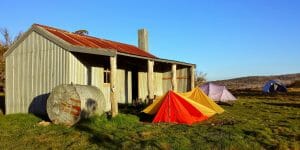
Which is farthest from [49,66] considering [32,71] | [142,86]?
[142,86]

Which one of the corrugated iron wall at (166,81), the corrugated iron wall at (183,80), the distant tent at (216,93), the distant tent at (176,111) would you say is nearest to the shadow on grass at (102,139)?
the distant tent at (176,111)

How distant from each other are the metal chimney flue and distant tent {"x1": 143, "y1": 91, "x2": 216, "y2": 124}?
34.3ft

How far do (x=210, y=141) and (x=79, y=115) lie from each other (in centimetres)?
502

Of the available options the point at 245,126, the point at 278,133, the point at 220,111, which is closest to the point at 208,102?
the point at 220,111

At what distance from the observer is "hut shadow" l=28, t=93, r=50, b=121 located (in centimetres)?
1568

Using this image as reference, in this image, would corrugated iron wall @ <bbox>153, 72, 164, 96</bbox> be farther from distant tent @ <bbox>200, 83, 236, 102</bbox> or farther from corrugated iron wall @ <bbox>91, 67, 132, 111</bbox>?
distant tent @ <bbox>200, 83, 236, 102</bbox>

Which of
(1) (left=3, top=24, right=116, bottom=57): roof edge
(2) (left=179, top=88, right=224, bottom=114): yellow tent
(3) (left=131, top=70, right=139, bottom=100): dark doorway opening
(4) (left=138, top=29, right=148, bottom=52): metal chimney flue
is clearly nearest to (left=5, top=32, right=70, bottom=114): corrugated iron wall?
(1) (left=3, top=24, right=116, bottom=57): roof edge

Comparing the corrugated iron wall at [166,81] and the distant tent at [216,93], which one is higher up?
the corrugated iron wall at [166,81]

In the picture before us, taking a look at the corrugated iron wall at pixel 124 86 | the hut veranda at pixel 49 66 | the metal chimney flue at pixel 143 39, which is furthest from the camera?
the metal chimney flue at pixel 143 39

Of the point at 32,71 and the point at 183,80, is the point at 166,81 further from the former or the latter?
the point at 32,71

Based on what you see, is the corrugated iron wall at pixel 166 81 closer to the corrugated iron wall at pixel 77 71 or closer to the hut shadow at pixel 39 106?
the corrugated iron wall at pixel 77 71

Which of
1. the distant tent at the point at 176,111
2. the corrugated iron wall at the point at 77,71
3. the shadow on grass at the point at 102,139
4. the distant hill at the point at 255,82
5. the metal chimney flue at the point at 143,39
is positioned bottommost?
the shadow on grass at the point at 102,139

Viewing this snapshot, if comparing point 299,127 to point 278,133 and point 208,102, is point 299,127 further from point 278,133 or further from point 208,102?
point 208,102

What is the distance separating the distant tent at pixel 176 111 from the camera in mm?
14137
